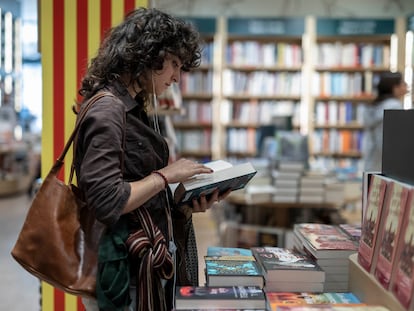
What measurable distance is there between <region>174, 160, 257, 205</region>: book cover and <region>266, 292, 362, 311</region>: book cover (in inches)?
14.1

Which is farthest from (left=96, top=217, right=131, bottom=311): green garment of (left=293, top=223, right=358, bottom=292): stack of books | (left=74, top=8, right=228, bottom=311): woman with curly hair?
(left=293, top=223, right=358, bottom=292): stack of books

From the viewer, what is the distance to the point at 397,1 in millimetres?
7375

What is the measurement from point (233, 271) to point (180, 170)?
1.06ft

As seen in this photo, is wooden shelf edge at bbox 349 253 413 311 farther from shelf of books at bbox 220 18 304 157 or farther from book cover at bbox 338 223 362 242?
shelf of books at bbox 220 18 304 157

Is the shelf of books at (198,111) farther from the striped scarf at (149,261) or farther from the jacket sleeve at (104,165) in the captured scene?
the jacket sleeve at (104,165)

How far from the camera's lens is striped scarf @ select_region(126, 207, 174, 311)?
4.94ft

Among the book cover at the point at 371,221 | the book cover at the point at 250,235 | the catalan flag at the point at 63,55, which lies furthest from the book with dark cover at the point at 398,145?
the book cover at the point at 250,235

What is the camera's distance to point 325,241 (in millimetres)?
1813

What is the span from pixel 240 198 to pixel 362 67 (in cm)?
332

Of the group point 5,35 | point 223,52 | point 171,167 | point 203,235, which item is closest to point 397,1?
point 223,52

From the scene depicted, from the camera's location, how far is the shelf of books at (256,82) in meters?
6.90

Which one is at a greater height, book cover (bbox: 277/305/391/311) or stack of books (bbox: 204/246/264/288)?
stack of books (bbox: 204/246/264/288)

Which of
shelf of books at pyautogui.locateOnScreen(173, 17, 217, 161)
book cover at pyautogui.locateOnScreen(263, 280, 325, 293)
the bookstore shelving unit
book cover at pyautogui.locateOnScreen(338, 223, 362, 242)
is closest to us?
book cover at pyautogui.locateOnScreen(263, 280, 325, 293)

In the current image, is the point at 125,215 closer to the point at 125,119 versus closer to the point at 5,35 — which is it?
the point at 125,119
